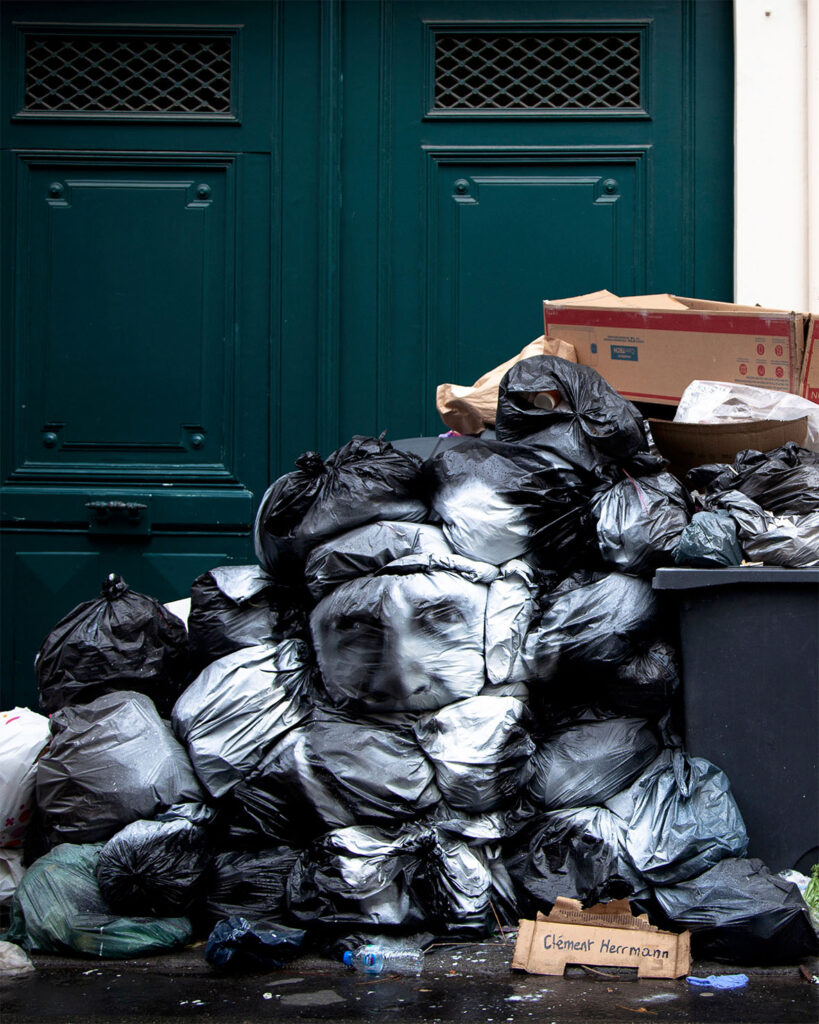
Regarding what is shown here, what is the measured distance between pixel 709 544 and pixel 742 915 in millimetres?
942

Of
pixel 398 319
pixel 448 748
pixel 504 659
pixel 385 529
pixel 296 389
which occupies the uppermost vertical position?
pixel 398 319

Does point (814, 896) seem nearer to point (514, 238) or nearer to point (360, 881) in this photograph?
point (360, 881)

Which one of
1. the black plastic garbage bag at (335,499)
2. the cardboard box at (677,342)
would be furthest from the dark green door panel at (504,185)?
the black plastic garbage bag at (335,499)

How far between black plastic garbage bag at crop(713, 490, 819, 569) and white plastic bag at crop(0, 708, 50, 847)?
6.82 feet

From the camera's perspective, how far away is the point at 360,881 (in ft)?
9.31

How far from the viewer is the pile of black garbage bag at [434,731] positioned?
9.40 feet

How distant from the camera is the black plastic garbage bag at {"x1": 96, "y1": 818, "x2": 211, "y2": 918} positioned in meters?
2.87

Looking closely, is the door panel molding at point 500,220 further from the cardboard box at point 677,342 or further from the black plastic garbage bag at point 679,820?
the black plastic garbage bag at point 679,820

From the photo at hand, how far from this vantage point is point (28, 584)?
4.57m

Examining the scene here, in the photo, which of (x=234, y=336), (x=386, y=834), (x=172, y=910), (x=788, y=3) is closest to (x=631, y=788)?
(x=386, y=834)

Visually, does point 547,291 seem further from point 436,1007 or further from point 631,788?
point 436,1007

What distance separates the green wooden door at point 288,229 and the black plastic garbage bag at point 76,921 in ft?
5.54

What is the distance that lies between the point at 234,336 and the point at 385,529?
1700 millimetres

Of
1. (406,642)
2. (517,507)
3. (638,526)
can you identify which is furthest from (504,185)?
(406,642)
